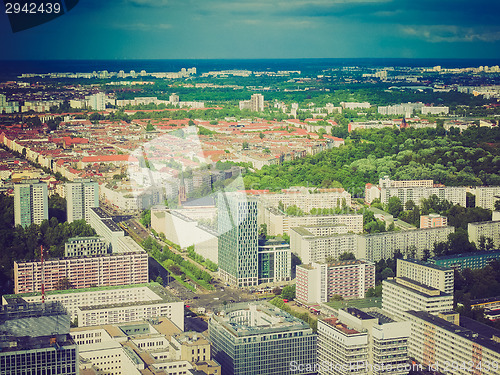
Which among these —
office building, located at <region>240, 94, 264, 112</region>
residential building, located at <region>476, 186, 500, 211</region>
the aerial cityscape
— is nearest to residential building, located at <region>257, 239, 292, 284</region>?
the aerial cityscape

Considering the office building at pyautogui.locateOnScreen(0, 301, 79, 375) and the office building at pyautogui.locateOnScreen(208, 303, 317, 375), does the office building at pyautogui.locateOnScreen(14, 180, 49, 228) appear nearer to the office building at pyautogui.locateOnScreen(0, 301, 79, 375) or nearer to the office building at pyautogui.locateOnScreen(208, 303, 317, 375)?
the office building at pyautogui.locateOnScreen(208, 303, 317, 375)

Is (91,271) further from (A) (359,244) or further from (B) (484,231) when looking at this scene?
(B) (484,231)

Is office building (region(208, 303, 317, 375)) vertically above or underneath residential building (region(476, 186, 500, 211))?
underneath

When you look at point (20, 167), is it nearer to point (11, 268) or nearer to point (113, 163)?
point (113, 163)

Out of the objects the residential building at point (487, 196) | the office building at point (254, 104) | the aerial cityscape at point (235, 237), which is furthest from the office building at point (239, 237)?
the office building at point (254, 104)

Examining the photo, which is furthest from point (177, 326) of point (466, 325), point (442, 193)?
point (442, 193)

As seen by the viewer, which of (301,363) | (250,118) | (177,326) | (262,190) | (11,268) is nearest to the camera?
(301,363)
